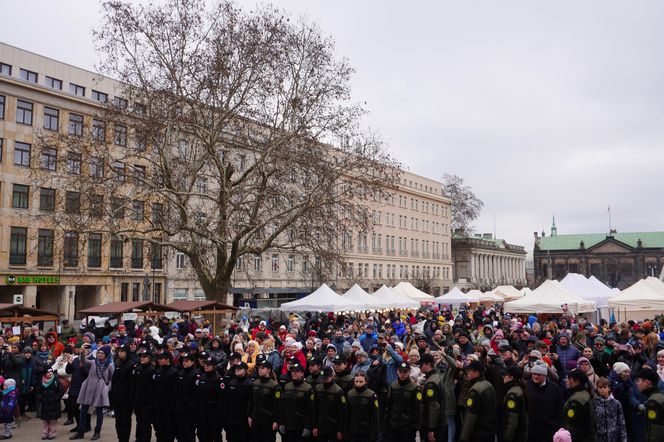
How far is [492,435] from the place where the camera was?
25.5ft

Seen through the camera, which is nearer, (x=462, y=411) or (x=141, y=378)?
(x=462, y=411)

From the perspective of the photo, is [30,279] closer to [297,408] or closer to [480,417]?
[297,408]

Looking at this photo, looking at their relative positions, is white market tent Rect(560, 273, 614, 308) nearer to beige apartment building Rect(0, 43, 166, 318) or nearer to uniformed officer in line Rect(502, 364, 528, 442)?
uniformed officer in line Rect(502, 364, 528, 442)

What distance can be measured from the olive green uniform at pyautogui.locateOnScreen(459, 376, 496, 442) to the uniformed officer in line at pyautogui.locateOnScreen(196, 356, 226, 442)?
13.8 ft

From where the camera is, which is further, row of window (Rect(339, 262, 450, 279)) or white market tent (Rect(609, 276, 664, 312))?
row of window (Rect(339, 262, 450, 279))

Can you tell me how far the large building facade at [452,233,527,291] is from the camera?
99938mm

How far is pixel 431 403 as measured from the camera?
8.43 metres

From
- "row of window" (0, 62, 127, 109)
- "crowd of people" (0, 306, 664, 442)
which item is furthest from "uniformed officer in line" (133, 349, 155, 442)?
"row of window" (0, 62, 127, 109)

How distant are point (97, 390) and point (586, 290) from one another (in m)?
27.4

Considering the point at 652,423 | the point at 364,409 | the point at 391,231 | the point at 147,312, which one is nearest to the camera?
the point at 652,423

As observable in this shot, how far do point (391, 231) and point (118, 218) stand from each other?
55.6 meters

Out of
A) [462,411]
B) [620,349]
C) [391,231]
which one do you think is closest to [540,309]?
[620,349]

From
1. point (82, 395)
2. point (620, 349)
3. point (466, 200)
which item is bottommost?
point (82, 395)

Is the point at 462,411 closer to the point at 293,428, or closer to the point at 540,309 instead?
the point at 293,428
